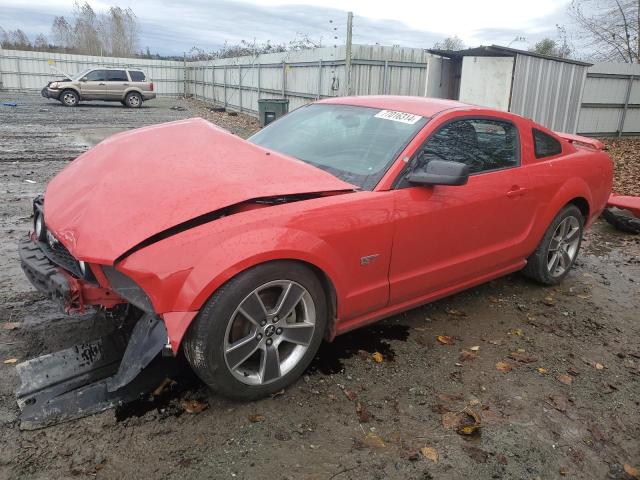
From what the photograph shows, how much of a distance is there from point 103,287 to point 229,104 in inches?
934

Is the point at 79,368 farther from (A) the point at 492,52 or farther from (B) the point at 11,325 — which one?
(A) the point at 492,52

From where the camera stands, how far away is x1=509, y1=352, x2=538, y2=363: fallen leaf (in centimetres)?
345

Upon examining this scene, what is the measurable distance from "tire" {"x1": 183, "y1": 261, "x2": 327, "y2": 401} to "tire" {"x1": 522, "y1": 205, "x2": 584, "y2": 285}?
94.0 inches

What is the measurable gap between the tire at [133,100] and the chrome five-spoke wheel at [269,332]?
81.0ft

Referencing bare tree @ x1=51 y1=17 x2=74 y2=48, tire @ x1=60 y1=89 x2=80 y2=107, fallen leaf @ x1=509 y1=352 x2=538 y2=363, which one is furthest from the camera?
bare tree @ x1=51 y1=17 x2=74 y2=48

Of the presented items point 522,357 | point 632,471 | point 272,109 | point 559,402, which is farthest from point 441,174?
point 272,109

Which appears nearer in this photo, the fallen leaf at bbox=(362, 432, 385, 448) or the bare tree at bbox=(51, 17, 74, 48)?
the fallen leaf at bbox=(362, 432, 385, 448)

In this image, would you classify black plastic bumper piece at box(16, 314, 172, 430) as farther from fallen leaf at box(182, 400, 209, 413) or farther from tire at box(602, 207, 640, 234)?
tire at box(602, 207, 640, 234)

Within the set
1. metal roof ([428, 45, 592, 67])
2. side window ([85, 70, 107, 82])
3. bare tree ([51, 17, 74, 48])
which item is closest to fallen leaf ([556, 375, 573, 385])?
metal roof ([428, 45, 592, 67])

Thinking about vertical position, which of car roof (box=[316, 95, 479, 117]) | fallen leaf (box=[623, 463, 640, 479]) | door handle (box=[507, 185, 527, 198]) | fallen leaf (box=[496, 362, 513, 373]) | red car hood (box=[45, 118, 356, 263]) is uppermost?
car roof (box=[316, 95, 479, 117])

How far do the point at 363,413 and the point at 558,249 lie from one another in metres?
2.80

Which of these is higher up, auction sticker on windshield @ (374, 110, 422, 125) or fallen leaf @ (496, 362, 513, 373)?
auction sticker on windshield @ (374, 110, 422, 125)

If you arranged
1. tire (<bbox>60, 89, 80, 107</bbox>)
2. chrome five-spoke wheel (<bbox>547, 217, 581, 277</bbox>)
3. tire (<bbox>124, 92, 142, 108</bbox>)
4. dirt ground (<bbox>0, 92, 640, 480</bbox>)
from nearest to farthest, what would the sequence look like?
dirt ground (<bbox>0, 92, 640, 480</bbox>), chrome five-spoke wheel (<bbox>547, 217, 581, 277</bbox>), tire (<bbox>60, 89, 80, 107</bbox>), tire (<bbox>124, 92, 142, 108</bbox>)

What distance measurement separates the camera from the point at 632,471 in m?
2.50
